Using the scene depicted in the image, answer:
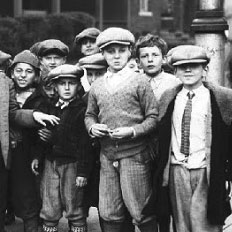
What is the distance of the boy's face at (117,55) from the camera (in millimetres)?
4684

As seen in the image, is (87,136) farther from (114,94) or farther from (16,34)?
(16,34)

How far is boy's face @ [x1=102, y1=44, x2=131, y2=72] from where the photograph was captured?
15.4ft

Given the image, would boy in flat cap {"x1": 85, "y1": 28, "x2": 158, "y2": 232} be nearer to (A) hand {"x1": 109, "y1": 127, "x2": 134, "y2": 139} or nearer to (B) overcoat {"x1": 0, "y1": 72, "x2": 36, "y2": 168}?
(A) hand {"x1": 109, "y1": 127, "x2": 134, "y2": 139}

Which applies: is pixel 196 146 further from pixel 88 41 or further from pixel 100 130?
pixel 88 41

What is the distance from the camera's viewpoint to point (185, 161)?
4.45m

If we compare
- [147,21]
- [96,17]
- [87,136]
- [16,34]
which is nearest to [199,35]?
[87,136]

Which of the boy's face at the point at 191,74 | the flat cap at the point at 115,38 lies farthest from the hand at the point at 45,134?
the boy's face at the point at 191,74

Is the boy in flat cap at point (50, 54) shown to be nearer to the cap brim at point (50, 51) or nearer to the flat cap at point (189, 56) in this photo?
the cap brim at point (50, 51)

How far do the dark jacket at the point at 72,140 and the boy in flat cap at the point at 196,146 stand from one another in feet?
2.11

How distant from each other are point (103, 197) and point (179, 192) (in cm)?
58

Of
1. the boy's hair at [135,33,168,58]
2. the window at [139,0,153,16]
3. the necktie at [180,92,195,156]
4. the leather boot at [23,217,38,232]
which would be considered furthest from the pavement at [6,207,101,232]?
the window at [139,0,153,16]

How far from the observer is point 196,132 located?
441 centimetres

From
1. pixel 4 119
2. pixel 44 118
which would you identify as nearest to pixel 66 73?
pixel 44 118

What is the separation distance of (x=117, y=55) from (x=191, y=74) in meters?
0.59
